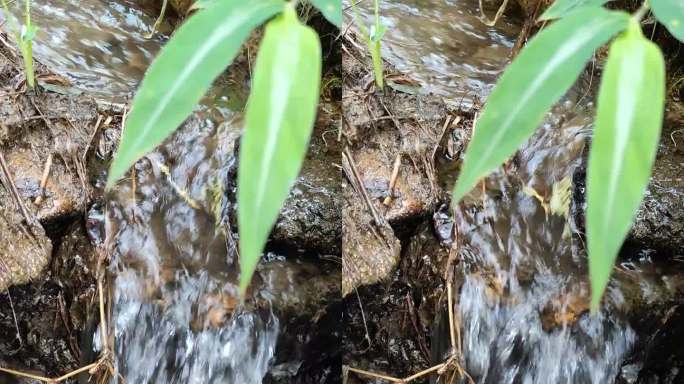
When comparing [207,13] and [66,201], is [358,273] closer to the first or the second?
[66,201]

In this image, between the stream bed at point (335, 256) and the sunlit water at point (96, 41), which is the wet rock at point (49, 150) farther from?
the sunlit water at point (96, 41)

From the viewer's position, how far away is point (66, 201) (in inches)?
38.2

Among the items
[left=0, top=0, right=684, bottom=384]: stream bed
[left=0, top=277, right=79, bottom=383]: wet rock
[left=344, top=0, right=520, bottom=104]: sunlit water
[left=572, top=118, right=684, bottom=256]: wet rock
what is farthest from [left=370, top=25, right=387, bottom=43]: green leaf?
[left=0, top=277, right=79, bottom=383]: wet rock

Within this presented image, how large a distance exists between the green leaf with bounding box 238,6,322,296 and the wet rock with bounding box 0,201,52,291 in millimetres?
689

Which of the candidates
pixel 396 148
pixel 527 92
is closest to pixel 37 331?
pixel 396 148

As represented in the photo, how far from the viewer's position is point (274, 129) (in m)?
0.40

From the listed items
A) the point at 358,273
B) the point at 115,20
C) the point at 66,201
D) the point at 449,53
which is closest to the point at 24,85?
the point at 66,201

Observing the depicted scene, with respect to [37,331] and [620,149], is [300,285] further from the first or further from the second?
[620,149]

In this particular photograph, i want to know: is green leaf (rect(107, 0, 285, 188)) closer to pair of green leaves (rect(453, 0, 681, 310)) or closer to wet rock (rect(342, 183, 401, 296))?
pair of green leaves (rect(453, 0, 681, 310))

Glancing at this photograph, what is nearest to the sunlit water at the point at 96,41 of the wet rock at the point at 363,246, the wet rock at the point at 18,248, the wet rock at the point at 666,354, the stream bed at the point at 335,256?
the stream bed at the point at 335,256

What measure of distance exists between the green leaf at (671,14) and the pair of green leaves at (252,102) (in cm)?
36

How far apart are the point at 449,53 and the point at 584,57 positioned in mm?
919

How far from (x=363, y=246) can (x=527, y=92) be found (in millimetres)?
582

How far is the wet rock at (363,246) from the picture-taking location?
973 mm
